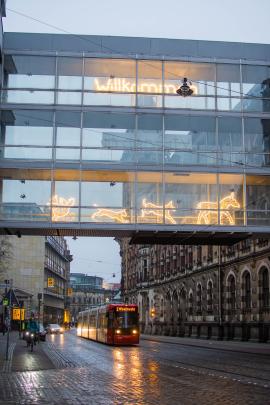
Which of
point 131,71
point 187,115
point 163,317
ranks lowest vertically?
point 163,317

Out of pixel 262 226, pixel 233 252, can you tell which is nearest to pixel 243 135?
pixel 262 226

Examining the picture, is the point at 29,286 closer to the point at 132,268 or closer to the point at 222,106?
the point at 132,268

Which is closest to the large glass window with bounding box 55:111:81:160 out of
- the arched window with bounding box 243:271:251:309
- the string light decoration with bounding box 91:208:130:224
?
the string light decoration with bounding box 91:208:130:224

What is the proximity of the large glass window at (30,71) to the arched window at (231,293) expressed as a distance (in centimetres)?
2954

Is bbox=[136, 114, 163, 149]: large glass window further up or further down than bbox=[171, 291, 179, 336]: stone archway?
further up

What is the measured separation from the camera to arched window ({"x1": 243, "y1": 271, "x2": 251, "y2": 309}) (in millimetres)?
49188

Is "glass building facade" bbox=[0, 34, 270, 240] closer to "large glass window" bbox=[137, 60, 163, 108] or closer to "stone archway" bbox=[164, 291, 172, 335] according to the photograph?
"large glass window" bbox=[137, 60, 163, 108]

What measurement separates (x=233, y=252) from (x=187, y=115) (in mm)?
25587

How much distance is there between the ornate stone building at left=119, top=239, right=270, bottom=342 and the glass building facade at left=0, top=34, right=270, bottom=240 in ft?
56.1

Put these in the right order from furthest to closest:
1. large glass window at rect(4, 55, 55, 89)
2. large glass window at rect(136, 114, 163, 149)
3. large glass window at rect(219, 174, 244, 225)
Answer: large glass window at rect(4, 55, 55, 89) → large glass window at rect(136, 114, 163, 149) → large glass window at rect(219, 174, 244, 225)

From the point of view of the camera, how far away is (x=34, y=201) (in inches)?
1088

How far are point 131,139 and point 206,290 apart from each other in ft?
112

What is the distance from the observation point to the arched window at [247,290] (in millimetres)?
49188

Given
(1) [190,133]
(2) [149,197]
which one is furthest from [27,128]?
(1) [190,133]
